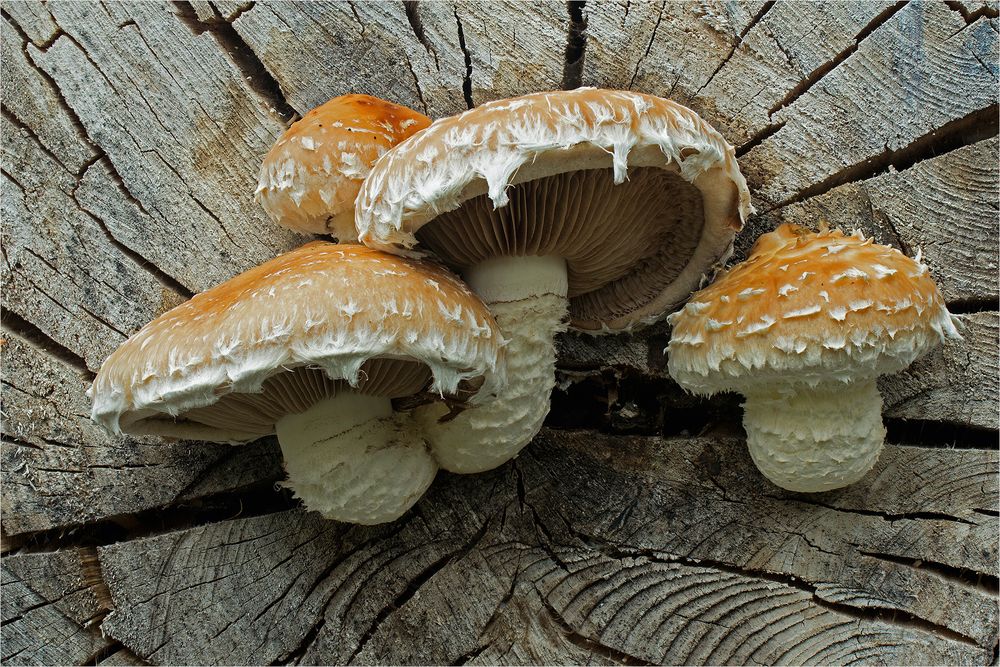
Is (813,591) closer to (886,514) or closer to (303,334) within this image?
(886,514)

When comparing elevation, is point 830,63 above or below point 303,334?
below

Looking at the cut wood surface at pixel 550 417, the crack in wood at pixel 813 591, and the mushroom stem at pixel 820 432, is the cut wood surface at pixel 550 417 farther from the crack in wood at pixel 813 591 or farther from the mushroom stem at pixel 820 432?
the mushroom stem at pixel 820 432

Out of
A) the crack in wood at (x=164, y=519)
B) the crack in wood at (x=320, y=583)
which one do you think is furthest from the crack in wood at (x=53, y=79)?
the crack in wood at (x=320, y=583)

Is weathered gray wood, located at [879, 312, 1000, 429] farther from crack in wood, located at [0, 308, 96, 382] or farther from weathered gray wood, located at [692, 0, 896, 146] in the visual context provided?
crack in wood, located at [0, 308, 96, 382]

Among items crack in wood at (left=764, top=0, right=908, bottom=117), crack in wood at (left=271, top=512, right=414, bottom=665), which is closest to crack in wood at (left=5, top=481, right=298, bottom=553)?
crack in wood at (left=271, top=512, right=414, bottom=665)

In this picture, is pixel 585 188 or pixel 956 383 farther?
pixel 956 383

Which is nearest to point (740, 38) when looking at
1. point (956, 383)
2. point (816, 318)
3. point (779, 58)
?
point (779, 58)
